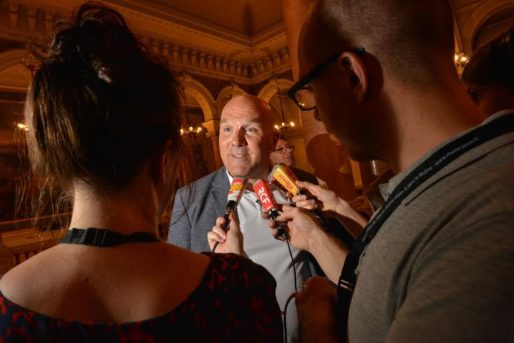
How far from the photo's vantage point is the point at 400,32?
0.75 m

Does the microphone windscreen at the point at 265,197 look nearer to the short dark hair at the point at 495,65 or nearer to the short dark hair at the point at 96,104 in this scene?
the short dark hair at the point at 96,104

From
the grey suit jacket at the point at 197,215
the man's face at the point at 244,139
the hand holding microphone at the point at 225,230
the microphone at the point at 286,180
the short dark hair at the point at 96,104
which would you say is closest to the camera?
the short dark hair at the point at 96,104

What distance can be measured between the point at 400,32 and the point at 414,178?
33 cm

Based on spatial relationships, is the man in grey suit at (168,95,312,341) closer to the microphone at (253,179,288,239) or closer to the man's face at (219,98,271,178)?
the man's face at (219,98,271,178)

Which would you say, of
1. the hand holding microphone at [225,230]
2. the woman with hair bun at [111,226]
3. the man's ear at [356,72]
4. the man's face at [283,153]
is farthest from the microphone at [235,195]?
the man's face at [283,153]

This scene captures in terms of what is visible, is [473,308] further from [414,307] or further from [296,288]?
[296,288]

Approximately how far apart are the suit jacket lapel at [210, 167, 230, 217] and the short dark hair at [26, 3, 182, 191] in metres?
1.12

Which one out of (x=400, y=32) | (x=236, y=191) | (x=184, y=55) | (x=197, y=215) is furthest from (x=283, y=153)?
(x=184, y=55)

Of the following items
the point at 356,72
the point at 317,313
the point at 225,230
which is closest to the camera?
the point at 356,72

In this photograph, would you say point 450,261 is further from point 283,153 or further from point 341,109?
point 283,153

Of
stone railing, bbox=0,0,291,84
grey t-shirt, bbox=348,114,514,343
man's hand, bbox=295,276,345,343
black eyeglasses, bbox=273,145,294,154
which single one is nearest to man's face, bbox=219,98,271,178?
man's hand, bbox=295,276,345,343

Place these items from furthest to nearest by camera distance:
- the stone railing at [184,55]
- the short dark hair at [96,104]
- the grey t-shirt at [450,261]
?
the stone railing at [184,55], the short dark hair at [96,104], the grey t-shirt at [450,261]

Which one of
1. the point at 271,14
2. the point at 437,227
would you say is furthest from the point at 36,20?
the point at 437,227

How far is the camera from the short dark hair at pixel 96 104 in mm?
699
